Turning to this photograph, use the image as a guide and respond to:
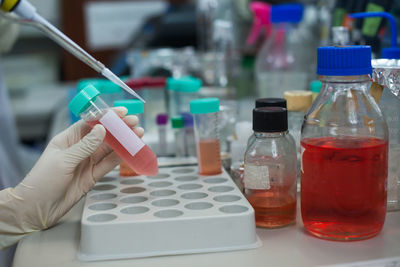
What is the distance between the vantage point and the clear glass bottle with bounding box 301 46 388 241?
2.63 feet

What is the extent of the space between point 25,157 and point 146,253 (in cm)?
190

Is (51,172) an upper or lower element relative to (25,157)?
upper

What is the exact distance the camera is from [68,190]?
0.99m

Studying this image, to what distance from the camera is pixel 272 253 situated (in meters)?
0.81

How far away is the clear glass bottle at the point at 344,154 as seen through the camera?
80 centimetres

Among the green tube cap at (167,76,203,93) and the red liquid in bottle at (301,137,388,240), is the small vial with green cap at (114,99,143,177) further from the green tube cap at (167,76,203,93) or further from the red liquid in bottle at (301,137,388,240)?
the red liquid in bottle at (301,137,388,240)

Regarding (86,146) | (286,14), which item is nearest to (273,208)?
(86,146)

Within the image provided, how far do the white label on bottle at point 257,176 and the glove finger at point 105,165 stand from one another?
0.95 ft

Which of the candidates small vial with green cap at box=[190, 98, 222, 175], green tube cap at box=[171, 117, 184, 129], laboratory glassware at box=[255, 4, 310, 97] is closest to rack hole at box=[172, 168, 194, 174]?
small vial with green cap at box=[190, 98, 222, 175]

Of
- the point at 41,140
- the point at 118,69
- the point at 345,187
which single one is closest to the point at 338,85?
the point at 345,187

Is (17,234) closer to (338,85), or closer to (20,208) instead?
(20,208)

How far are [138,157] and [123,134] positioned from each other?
0.07 meters

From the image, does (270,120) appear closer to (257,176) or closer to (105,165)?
(257,176)

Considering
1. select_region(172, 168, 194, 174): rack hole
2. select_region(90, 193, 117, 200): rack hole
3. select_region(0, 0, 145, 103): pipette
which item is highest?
select_region(0, 0, 145, 103): pipette
